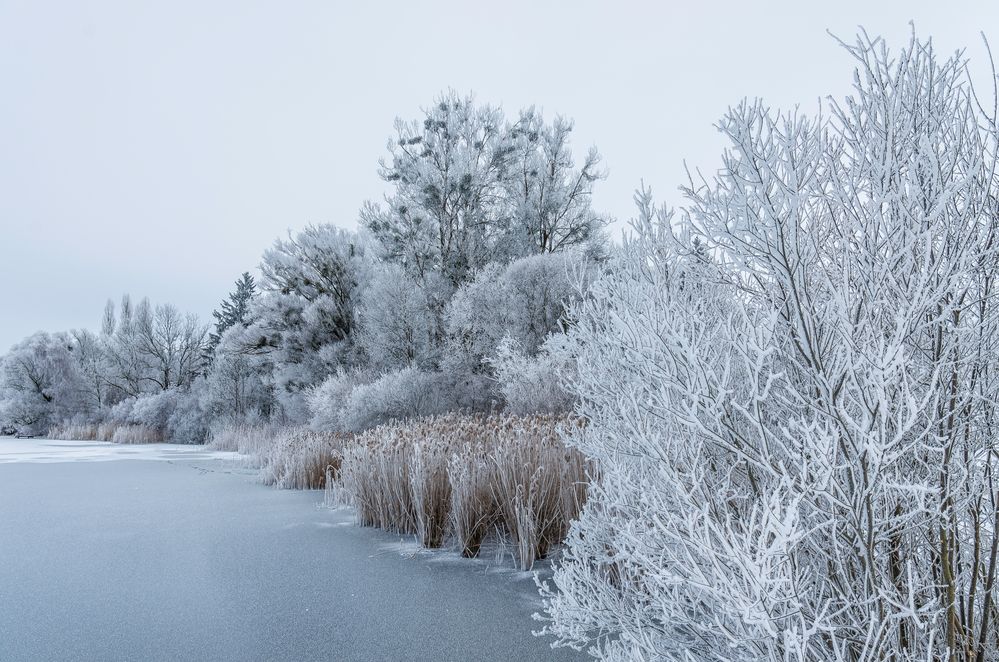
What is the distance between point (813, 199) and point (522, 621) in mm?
1998

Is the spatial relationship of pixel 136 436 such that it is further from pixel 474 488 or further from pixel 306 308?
pixel 474 488

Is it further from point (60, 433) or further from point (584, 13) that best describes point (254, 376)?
point (584, 13)

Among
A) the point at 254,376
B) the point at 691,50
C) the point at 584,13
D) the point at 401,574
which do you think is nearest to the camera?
the point at 401,574

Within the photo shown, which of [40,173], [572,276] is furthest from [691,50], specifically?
[40,173]

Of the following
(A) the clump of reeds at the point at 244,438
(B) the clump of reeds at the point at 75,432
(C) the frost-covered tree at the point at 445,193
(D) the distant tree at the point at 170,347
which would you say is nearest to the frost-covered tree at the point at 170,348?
(D) the distant tree at the point at 170,347

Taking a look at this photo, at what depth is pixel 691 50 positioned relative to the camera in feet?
27.8

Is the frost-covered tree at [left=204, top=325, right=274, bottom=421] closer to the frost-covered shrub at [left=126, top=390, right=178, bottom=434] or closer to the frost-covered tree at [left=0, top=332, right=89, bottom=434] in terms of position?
the frost-covered shrub at [left=126, top=390, right=178, bottom=434]

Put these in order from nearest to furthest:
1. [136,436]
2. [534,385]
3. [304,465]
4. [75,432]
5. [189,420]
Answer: [304,465]
[534,385]
[136,436]
[189,420]
[75,432]

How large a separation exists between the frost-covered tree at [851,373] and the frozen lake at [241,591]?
1.26 m

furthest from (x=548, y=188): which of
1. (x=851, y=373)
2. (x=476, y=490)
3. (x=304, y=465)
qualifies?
(x=851, y=373)

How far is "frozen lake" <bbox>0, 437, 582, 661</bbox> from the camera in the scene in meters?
2.03

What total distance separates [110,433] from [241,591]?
16.7 meters

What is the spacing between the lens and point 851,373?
0.82 meters

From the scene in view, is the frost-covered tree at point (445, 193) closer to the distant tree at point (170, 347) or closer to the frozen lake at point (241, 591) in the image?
the frozen lake at point (241, 591)
